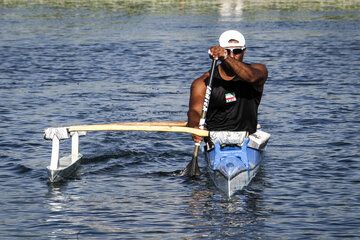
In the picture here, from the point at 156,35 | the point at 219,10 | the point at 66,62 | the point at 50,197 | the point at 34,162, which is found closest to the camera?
the point at 50,197

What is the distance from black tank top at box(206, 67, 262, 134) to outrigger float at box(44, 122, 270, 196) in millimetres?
254

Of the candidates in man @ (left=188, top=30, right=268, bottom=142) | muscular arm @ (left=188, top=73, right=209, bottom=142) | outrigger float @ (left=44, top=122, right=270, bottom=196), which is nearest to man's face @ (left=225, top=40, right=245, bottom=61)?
man @ (left=188, top=30, right=268, bottom=142)

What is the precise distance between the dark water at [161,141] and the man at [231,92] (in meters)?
1.06

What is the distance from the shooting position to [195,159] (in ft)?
40.2

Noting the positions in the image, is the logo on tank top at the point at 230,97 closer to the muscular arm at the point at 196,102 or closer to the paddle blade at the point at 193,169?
the muscular arm at the point at 196,102

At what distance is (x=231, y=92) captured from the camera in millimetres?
11461

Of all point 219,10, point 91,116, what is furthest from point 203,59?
point 219,10

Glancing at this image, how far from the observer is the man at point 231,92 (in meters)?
11.0

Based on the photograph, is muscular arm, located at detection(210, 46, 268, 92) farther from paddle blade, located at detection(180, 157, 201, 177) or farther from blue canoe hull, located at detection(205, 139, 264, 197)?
paddle blade, located at detection(180, 157, 201, 177)

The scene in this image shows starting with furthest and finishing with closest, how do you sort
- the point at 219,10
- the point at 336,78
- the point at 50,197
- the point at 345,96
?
the point at 219,10 < the point at 336,78 < the point at 345,96 < the point at 50,197

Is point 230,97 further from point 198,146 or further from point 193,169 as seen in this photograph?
point 193,169

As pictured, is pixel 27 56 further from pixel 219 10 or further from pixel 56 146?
pixel 219 10

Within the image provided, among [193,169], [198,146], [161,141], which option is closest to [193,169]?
[193,169]

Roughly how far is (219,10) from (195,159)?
Answer: 41.1 meters
